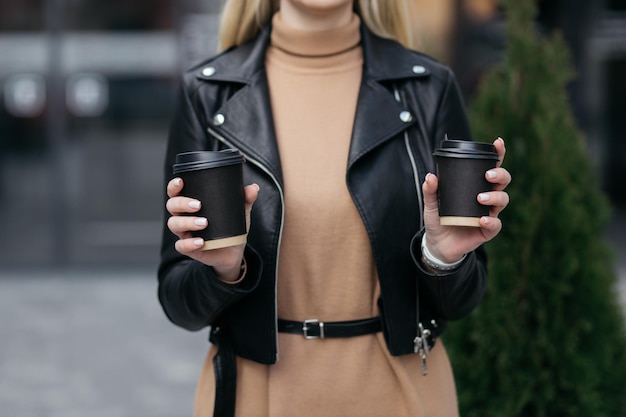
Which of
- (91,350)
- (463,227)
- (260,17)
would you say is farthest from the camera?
(91,350)

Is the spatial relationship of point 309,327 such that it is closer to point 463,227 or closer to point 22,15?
point 463,227

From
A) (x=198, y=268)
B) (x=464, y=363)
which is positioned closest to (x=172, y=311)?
(x=198, y=268)

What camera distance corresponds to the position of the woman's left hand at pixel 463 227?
1.79m

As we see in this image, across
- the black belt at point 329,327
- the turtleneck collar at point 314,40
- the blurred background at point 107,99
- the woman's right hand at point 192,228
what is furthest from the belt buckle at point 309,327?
the blurred background at point 107,99

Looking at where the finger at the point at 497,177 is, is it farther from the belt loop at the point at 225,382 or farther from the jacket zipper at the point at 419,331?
the belt loop at the point at 225,382

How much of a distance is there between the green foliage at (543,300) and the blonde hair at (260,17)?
38.6 inches

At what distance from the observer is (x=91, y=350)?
6215 mm

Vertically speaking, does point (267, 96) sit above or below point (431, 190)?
above

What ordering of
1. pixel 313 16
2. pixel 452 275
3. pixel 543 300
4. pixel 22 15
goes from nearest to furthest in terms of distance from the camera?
pixel 452 275
pixel 313 16
pixel 543 300
pixel 22 15

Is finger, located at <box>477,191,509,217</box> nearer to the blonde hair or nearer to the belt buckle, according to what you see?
the belt buckle

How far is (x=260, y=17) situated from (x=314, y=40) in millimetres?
213

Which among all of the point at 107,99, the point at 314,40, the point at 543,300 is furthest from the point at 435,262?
the point at 107,99

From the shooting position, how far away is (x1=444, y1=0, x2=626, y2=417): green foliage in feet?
10.4

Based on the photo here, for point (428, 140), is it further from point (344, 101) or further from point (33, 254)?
point (33, 254)
